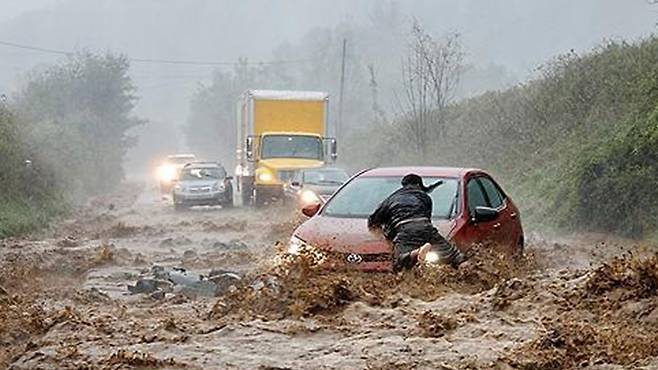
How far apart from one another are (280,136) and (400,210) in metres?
20.8

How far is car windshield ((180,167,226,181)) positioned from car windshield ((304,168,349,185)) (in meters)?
7.83

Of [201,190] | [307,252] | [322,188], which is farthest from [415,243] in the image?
[201,190]

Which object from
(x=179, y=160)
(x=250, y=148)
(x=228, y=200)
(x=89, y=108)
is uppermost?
(x=89, y=108)

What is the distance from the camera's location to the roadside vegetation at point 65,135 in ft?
94.2

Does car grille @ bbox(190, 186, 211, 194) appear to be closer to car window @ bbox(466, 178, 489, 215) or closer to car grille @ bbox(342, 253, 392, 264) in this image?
car window @ bbox(466, 178, 489, 215)

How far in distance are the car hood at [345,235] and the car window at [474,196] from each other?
656 mm

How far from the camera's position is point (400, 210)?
943cm

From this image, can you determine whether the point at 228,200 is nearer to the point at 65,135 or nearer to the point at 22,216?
the point at 22,216

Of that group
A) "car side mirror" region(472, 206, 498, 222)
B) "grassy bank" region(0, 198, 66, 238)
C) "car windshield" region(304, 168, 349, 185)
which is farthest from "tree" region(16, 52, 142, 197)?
"car side mirror" region(472, 206, 498, 222)

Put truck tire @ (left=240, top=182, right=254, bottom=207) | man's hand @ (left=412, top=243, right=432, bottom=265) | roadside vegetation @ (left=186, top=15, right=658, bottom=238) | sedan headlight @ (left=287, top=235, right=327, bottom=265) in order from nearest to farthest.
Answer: man's hand @ (left=412, top=243, right=432, bottom=265) < sedan headlight @ (left=287, top=235, right=327, bottom=265) < roadside vegetation @ (left=186, top=15, right=658, bottom=238) < truck tire @ (left=240, top=182, right=254, bottom=207)

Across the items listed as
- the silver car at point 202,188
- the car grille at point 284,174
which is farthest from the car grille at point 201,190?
the car grille at point 284,174

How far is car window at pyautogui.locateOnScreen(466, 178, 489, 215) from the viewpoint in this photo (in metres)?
10.9

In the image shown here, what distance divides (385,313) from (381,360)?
130 centimetres

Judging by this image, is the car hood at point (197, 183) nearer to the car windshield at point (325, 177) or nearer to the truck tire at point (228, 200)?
the truck tire at point (228, 200)
